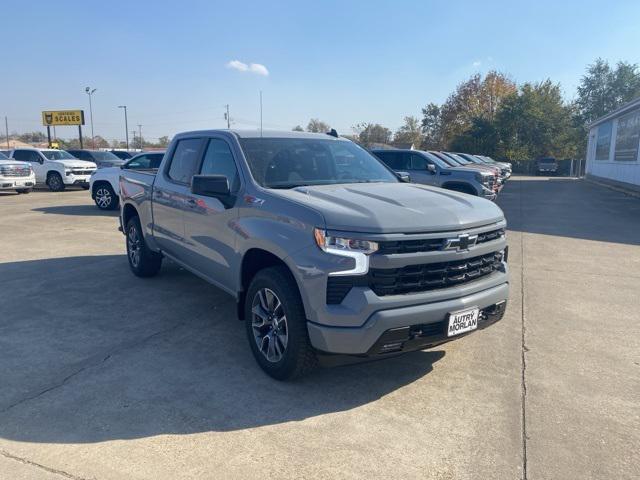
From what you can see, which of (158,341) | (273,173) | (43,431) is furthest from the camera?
(158,341)

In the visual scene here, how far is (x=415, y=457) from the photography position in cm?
293

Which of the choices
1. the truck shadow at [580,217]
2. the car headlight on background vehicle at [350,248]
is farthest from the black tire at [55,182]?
the car headlight on background vehicle at [350,248]

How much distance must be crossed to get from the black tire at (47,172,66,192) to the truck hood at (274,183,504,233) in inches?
802

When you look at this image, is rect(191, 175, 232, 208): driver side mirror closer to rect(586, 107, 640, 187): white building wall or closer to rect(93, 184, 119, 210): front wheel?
rect(93, 184, 119, 210): front wheel

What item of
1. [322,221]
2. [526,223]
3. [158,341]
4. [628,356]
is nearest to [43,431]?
[158,341]

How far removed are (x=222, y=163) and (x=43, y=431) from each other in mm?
2649

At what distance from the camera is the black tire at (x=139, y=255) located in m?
6.59

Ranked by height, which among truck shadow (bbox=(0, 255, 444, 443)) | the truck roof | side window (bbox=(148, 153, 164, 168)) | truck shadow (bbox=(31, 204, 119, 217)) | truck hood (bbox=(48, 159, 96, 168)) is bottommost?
truck shadow (bbox=(0, 255, 444, 443))

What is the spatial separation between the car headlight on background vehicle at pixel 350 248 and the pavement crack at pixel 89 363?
7.50 ft

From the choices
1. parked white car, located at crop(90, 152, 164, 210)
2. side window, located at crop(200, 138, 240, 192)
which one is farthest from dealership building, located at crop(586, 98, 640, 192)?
side window, located at crop(200, 138, 240, 192)

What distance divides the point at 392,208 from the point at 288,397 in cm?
159

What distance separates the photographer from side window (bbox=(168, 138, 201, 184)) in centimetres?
524

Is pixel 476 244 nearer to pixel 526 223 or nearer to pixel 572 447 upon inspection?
pixel 572 447

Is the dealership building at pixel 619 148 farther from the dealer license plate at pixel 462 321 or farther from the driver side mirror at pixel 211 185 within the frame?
the driver side mirror at pixel 211 185
